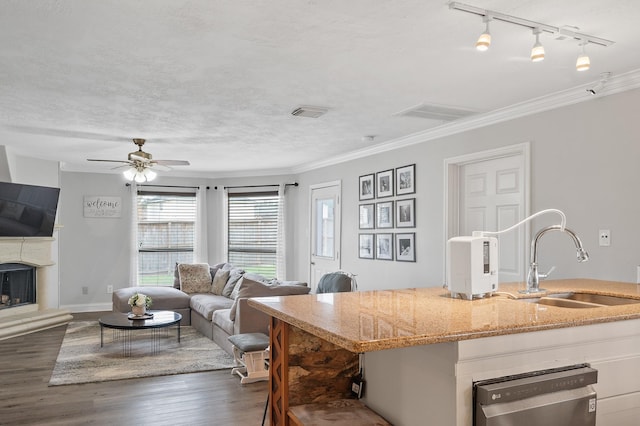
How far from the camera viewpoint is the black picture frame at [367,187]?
6.31m

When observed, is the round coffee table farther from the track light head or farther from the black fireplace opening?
the track light head

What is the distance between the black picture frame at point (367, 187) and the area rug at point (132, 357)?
2.59 m

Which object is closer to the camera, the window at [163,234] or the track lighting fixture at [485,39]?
the track lighting fixture at [485,39]

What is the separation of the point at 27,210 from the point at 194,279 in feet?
8.16

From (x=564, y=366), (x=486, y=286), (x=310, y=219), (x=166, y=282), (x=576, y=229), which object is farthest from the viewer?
(x=166, y=282)

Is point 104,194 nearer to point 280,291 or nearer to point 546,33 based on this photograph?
point 280,291

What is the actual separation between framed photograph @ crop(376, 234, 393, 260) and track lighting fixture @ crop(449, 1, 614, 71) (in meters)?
3.37

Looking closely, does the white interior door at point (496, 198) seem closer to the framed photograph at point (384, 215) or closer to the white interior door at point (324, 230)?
the framed photograph at point (384, 215)

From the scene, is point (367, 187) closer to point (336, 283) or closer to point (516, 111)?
point (336, 283)

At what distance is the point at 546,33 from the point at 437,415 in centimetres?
209

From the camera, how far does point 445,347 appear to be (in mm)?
1783

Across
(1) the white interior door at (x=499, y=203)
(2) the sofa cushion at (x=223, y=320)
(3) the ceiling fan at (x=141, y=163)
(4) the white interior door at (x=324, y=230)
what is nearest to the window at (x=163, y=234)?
(4) the white interior door at (x=324, y=230)

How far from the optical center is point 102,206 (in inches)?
325

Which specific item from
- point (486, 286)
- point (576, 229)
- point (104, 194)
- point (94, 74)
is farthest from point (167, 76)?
point (104, 194)
